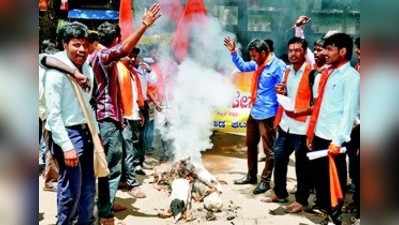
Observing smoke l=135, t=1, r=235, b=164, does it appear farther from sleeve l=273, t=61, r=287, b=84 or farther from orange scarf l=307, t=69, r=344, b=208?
orange scarf l=307, t=69, r=344, b=208

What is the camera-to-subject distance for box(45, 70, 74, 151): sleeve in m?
3.89

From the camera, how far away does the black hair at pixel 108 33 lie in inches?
163

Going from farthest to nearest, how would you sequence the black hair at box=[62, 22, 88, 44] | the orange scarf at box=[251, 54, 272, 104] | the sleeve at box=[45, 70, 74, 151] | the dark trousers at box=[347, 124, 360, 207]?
1. the orange scarf at box=[251, 54, 272, 104]
2. the dark trousers at box=[347, 124, 360, 207]
3. the black hair at box=[62, 22, 88, 44]
4. the sleeve at box=[45, 70, 74, 151]

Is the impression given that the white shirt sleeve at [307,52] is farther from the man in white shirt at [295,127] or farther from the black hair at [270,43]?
the black hair at [270,43]

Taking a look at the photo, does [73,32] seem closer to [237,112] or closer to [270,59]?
[237,112]

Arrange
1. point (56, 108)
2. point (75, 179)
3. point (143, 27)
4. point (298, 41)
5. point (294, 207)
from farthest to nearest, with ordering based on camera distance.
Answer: point (294, 207) → point (298, 41) → point (143, 27) → point (75, 179) → point (56, 108)

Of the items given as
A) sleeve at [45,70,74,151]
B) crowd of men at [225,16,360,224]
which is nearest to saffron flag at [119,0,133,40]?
sleeve at [45,70,74,151]

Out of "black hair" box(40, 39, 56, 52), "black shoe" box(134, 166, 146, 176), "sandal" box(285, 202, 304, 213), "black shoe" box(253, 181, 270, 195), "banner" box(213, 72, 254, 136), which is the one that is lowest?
"sandal" box(285, 202, 304, 213)

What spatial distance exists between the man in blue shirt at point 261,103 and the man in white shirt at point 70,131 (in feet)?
3.29

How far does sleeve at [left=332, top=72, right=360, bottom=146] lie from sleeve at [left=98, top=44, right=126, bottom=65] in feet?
4.99

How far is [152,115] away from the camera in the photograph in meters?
4.27

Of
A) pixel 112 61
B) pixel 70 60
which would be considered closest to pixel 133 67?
pixel 112 61

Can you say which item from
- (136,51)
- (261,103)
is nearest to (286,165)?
(261,103)

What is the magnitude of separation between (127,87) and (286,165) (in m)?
1.23
